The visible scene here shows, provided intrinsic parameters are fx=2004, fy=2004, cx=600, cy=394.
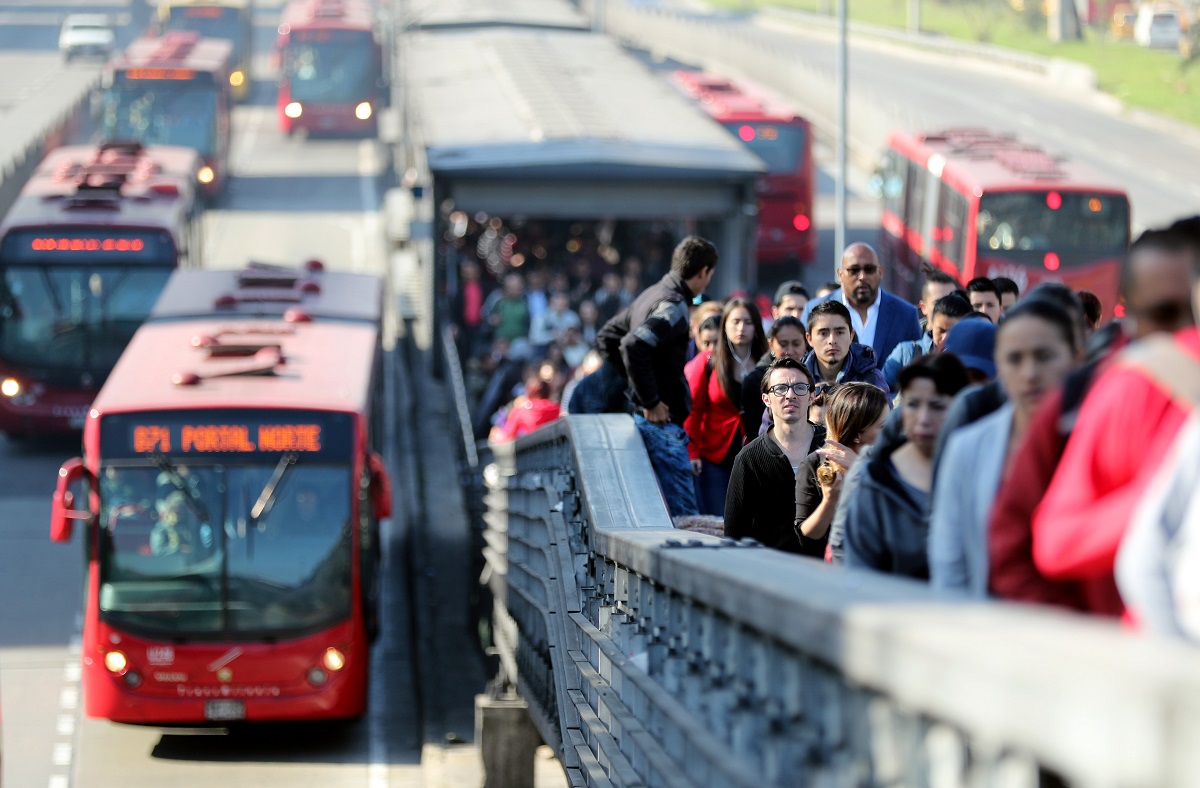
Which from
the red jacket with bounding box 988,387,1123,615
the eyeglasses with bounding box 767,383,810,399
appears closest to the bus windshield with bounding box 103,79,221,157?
the eyeglasses with bounding box 767,383,810,399

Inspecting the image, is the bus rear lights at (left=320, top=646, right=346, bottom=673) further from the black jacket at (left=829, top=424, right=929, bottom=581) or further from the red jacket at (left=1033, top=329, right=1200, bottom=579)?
the red jacket at (left=1033, top=329, right=1200, bottom=579)

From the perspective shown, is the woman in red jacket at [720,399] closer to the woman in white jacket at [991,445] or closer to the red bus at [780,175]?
the woman in white jacket at [991,445]

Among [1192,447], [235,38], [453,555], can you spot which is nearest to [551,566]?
[1192,447]

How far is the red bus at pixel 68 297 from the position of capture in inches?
962

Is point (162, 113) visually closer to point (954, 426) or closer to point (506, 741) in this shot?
point (506, 741)

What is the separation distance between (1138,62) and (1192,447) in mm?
65749

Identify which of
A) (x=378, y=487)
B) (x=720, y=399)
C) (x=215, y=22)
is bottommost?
(x=378, y=487)

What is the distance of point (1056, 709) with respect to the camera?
2.96 m

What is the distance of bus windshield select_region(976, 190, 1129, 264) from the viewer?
27.8 m

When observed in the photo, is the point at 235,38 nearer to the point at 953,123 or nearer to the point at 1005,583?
the point at 953,123

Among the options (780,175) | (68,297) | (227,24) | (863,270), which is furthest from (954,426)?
(227,24)

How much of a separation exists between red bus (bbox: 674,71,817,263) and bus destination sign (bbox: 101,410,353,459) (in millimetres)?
20770

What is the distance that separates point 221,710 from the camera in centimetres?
1506

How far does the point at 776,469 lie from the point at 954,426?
10.3 ft
